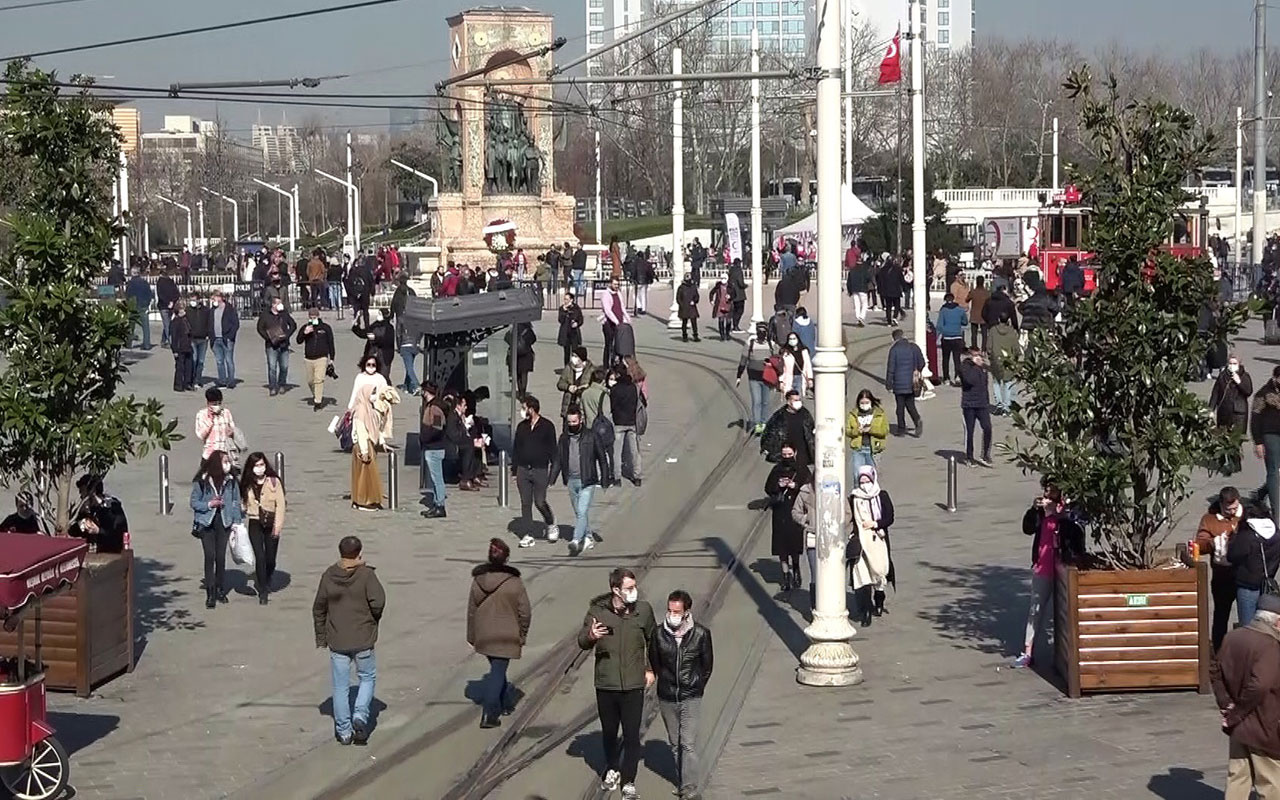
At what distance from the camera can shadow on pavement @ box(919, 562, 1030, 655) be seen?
16.0 m

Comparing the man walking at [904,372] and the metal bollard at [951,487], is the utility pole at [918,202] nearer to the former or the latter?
the man walking at [904,372]

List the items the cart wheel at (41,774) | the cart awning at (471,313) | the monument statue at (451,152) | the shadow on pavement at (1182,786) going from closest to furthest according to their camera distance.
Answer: the shadow on pavement at (1182,786) → the cart wheel at (41,774) → the cart awning at (471,313) → the monument statue at (451,152)

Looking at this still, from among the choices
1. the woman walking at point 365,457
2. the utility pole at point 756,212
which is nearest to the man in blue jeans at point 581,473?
the woman walking at point 365,457

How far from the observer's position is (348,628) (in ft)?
42.9

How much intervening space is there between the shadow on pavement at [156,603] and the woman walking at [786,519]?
514 centimetres

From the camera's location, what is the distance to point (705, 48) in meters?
95.4

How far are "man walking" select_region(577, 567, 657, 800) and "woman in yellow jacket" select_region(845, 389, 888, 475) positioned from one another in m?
9.93

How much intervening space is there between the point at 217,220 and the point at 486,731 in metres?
119

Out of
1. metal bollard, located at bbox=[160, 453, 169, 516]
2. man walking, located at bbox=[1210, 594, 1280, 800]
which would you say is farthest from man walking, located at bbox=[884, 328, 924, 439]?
man walking, located at bbox=[1210, 594, 1280, 800]


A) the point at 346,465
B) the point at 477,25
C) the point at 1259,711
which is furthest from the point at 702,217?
the point at 1259,711

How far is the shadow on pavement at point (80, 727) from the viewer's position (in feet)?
43.4

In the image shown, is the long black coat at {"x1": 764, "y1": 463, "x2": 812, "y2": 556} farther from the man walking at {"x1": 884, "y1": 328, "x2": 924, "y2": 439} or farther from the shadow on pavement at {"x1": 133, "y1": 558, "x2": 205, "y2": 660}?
the man walking at {"x1": 884, "y1": 328, "x2": 924, "y2": 439}

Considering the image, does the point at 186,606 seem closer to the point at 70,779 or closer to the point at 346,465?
the point at 70,779

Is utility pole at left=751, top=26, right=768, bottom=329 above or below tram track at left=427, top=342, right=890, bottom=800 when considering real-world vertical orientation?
above
